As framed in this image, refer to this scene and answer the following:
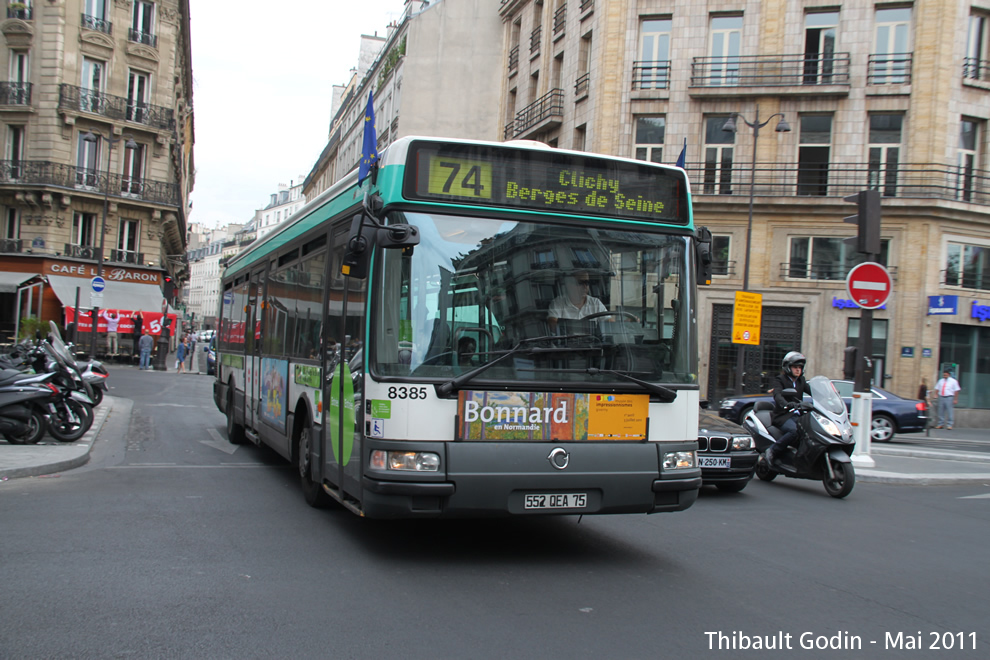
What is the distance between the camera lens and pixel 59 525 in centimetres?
693

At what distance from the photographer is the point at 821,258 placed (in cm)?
3080

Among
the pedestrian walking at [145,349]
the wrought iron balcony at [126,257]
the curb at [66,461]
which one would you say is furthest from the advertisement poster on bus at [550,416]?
the wrought iron balcony at [126,257]

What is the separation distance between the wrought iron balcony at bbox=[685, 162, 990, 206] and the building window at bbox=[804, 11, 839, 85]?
314 centimetres

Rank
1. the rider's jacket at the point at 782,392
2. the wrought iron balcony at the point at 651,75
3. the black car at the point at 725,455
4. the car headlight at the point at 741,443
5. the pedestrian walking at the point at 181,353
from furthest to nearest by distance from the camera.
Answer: the pedestrian walking at the point at 181,353 → the wrought iron balcony at the point at 651,75 → the rider's jacket at the point at 782,392 → the car headlight at the point at 741,443 → the black car at the point at 725,455

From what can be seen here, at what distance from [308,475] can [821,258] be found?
26.6m

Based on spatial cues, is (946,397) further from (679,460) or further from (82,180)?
(82,180)

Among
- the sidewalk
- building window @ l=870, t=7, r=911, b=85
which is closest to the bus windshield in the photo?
the sidewalk

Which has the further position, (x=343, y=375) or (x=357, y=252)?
(x=343, y=375)

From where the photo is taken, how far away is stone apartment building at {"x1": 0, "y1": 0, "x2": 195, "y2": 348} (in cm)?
3966

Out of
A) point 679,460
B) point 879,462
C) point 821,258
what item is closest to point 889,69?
point 821,258

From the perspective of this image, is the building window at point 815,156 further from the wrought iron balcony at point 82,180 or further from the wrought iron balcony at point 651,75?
the wrought iron balcony at point 82,180

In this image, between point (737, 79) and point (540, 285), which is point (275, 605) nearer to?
point (540, 285)

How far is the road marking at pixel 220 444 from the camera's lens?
41.9ft

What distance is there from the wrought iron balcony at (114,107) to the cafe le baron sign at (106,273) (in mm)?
7238
